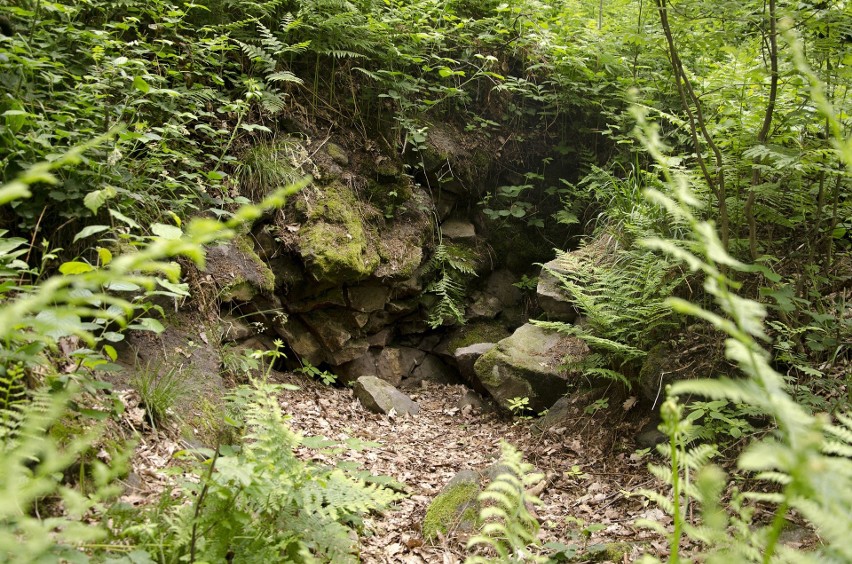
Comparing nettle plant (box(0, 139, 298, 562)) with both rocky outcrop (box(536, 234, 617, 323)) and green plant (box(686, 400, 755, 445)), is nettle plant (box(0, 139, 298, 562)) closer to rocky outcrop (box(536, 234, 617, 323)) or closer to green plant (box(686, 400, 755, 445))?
green plant (box(686, 400, 755, 445))

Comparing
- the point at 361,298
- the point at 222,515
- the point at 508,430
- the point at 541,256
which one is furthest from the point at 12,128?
the point at 541,256

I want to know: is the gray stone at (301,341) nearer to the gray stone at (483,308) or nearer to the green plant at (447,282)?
the green plant at (447,282)

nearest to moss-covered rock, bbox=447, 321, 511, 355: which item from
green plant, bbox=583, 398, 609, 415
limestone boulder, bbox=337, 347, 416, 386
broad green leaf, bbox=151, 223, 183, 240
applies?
limestone boulder, bbox=337, 347, 416, 386

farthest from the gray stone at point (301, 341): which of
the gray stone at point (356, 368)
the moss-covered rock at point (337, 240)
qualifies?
the moss-covered rock at point (337, 240)

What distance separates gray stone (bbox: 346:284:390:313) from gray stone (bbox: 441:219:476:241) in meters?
1.29

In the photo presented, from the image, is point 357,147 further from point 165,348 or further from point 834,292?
point 834,292

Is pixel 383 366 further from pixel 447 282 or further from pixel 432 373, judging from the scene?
pixel 447 282

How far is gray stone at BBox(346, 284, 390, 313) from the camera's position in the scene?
581cm

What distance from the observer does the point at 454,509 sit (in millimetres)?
3324

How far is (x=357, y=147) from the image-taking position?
241 inches

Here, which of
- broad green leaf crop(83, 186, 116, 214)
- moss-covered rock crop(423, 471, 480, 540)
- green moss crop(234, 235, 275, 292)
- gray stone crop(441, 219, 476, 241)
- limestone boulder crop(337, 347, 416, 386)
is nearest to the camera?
broad green leaf crop(83, 186, 116, 214)

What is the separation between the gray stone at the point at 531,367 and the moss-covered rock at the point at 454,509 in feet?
5.65

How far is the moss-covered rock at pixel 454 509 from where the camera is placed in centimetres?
322

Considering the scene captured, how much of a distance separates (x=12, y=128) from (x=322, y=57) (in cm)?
365
